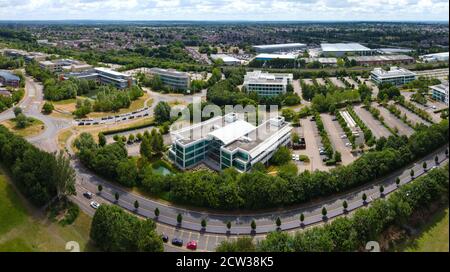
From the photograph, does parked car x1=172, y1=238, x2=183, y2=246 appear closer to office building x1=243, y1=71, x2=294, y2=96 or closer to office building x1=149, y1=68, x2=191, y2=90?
office building x1=243, y1=71, x2=294, y2=96

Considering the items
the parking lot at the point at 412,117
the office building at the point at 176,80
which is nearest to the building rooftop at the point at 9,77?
the office building at the point at 176,80

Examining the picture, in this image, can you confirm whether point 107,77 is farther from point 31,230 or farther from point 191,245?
point 191,245

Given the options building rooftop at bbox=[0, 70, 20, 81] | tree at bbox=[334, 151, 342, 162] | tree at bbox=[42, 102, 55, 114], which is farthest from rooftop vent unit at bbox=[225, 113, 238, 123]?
building rooftop at bbox=[0, 70, 20, 81]

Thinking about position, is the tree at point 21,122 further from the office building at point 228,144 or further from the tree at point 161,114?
the office building at point 228,144

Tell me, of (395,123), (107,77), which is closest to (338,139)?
(395,123)

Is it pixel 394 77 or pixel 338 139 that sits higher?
pixel 394 77

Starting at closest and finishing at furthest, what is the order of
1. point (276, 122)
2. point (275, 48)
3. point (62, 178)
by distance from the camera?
point (62, 178) → point (276, 122) → point (275, 48)
